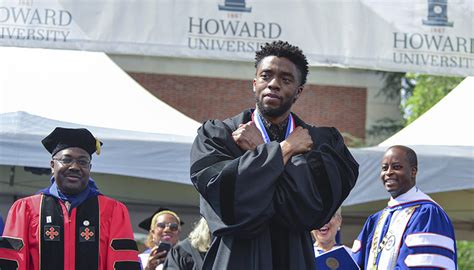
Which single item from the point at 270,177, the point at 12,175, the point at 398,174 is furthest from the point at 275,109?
the point at 12,175

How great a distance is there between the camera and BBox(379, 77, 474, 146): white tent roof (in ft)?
32.8

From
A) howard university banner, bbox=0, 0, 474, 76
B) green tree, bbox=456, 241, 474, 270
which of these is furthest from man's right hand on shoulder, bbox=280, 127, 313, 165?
green tree, bbox=456, 241, 474, 270

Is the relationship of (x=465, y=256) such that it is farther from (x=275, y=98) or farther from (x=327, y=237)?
(x=275, y=98)

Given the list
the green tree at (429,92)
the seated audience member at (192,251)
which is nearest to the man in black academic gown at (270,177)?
the seated audience member at (192,251)

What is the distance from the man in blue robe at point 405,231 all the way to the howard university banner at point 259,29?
5.78ft

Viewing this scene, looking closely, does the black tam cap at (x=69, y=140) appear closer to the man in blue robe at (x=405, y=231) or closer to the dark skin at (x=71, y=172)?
the dark skin at (x=71, y=172)

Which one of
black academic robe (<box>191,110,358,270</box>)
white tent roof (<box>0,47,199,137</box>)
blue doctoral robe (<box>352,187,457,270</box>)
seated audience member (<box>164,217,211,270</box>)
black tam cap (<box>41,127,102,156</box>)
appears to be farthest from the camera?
white tent roof (<box>0,47,199,137</box>)

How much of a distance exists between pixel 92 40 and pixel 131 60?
16479 millimetres

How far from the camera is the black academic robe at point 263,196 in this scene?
13.9ft

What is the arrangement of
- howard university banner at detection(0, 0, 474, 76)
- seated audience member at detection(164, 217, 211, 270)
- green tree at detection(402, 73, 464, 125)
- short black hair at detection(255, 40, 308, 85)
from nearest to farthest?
short black hair at detection(255, 40, 308, 85) < seated audience member at detection(164, 217, 211, 270) < howard university banner at detection(0, 0, 474, 76) < green tree at detection(402, 73, 464, 125)

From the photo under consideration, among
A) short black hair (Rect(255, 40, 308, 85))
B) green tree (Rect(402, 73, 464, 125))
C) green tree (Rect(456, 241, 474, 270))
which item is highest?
green tree (Rect(402, 73, 464, 125))

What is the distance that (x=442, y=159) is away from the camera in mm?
9273

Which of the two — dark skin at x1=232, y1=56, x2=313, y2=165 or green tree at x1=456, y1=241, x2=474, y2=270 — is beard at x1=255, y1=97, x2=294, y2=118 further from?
green tree at x1=456, y1=241, x2=474, y2=270

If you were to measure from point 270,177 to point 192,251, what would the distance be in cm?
A: 363
